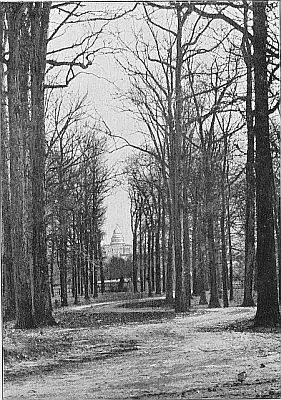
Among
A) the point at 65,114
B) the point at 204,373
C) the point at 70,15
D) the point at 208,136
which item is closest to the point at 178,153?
the point at 208,136

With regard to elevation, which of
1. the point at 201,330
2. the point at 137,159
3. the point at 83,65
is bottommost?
the point at 201,330

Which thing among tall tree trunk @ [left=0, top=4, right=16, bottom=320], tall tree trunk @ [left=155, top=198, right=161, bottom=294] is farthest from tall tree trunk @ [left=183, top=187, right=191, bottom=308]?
tall tree trunk @ [left=0, top=4, right=16, bottom=320]

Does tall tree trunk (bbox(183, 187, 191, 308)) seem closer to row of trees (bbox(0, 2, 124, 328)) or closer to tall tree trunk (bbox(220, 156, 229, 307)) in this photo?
tall tree trunk (bbox(220, 156, 229, 307))

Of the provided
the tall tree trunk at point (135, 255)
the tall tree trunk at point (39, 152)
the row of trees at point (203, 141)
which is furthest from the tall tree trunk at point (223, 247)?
the tall tree trunk at point (39, 152)

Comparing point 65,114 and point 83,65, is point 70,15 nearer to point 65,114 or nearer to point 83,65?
point 83,65

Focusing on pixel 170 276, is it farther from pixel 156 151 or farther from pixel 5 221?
pixel 5 221

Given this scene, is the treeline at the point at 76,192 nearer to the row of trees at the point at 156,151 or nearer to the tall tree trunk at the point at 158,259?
the row of trees at the point at 156,151
